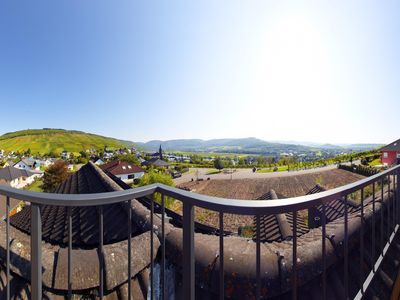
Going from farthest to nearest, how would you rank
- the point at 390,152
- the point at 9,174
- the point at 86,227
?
the point at 9,174, the point at 390,152, the point at 86,227

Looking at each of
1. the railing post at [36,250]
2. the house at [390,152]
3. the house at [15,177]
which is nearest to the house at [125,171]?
the house at [15,177]

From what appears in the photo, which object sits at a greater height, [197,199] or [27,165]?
[197,199]

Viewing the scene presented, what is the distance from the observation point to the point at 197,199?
1.11 metres

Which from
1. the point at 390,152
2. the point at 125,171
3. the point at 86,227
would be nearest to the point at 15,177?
the point at 125,171

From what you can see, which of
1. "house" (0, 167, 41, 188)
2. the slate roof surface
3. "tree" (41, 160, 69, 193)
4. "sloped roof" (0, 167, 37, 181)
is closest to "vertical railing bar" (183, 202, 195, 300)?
the slate roof surface

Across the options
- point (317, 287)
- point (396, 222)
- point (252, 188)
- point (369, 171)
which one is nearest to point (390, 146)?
point (369, 171)

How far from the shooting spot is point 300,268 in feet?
5.14

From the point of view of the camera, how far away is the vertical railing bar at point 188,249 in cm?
118

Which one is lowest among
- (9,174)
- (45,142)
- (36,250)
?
(9,174)

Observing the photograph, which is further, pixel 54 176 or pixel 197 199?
pixel 54 176

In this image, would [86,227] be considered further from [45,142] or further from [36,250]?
[45,142]

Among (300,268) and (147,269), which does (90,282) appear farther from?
(300,268)

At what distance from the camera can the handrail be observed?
3.25ft

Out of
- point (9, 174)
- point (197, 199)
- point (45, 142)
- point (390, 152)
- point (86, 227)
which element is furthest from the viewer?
point (45, 142)
